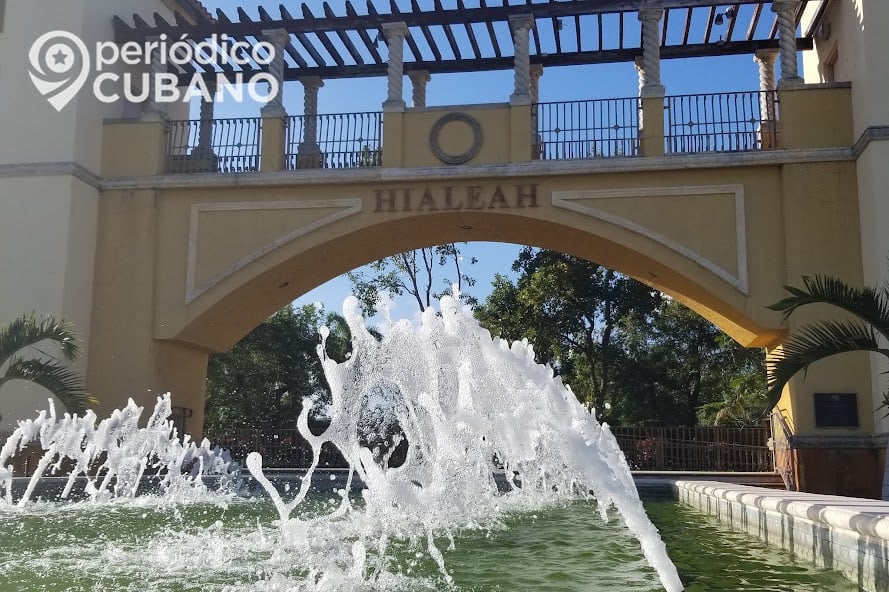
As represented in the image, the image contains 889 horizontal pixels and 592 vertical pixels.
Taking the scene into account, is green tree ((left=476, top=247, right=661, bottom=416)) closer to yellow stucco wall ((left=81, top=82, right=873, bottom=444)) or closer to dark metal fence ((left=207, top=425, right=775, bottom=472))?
dark metal fence ((left=207, top=425, right=775, bottom=472))

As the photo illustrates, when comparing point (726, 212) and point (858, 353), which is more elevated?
point (726, 212)

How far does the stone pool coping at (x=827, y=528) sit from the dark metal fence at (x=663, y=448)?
7739 millimetres

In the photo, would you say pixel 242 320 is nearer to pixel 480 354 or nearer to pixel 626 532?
pixel 480 354

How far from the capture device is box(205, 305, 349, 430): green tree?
79.9ft

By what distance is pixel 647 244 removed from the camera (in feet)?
39.0

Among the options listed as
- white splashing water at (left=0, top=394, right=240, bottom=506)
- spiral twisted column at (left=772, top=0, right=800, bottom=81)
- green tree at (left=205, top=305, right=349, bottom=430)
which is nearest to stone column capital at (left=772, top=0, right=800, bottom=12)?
spiral twisted column at (left=772, top=0, right=800, bottom=81)

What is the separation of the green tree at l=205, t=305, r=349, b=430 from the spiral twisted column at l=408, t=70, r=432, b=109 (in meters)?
10.8

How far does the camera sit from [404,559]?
208 inches

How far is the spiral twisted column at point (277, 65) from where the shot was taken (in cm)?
1327

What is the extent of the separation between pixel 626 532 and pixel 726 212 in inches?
244

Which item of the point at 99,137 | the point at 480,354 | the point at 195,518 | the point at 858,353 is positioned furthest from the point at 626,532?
the point at 99,137

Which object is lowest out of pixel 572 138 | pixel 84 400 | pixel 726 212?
pixel 84 400

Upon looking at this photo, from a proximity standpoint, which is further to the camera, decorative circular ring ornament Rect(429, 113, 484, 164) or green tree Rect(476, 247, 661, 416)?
green tree Rect(476, 247, 661, 416)

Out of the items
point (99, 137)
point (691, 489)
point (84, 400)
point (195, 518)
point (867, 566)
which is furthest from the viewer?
point (99, 137)
